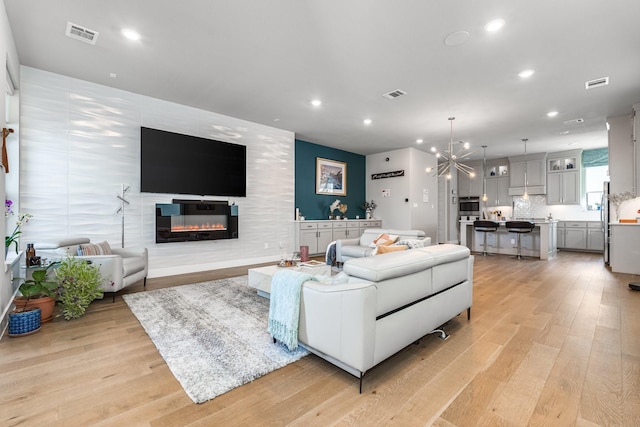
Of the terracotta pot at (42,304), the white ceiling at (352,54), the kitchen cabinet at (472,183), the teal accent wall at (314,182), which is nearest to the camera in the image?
the white ceiling at (352,54)

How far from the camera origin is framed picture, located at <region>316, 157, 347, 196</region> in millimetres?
7836

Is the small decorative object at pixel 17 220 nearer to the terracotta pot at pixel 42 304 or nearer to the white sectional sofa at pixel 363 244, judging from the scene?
the terracotta pot at pixel 42 304

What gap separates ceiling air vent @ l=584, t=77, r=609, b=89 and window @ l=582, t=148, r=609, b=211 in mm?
5708

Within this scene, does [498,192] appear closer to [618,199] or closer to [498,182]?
[498,182]

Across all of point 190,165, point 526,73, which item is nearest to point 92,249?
point 190,165

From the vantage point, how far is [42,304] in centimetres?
284

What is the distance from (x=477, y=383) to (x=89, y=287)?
3571 mm

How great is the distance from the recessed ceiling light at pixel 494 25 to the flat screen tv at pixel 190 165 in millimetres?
4317

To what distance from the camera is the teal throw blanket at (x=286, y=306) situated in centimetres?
212

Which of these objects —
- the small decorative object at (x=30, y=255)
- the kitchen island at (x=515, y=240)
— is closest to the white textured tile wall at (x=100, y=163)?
the small decorative object at (x=30, y=255)

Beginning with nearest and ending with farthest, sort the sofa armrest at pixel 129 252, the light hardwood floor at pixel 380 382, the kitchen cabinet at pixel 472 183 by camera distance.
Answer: the light hardwood floor at pixel 380 382 → the sofa armrest at pixel 129 252 → the kitchen cabinet at pixel 472 183

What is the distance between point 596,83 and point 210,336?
578 centimetres

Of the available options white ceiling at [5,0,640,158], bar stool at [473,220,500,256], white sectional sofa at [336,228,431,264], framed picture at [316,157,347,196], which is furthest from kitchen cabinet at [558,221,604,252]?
framed picture at [316,157,347,196]

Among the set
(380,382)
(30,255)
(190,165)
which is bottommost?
(380,382)
